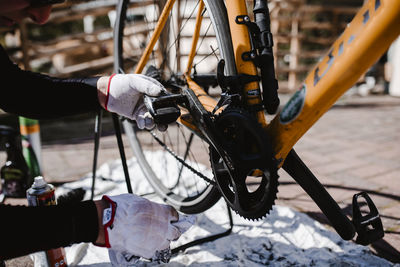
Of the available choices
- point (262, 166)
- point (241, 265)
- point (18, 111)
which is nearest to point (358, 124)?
point (241, 265)

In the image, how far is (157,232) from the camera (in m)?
0.81

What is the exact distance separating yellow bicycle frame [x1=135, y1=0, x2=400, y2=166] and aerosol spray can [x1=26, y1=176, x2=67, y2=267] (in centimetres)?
77

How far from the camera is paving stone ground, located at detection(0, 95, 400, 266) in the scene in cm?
166

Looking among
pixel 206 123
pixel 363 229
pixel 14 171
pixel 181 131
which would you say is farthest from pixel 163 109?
pixel 14 171

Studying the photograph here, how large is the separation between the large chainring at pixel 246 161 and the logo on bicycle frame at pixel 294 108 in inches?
3.6

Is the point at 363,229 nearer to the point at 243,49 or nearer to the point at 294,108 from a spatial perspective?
the point at 294,108

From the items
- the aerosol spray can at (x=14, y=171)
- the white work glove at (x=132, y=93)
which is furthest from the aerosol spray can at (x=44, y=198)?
the aerosol spray can at (x=14, y=171)

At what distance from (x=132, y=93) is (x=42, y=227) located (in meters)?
0.58

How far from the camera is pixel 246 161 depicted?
2.84 ft

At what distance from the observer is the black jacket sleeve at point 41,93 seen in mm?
996

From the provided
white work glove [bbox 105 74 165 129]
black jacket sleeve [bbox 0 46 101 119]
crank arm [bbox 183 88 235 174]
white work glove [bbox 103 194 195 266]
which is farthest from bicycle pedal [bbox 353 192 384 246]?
black jacket sleeve [bbox 0 46 101 119]

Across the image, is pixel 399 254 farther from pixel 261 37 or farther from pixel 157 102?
pixel 157 102

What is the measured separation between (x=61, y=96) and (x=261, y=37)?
27.9 inches

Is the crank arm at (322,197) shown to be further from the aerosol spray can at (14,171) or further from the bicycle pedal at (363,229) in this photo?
the aerosol spray can at (14,171)
